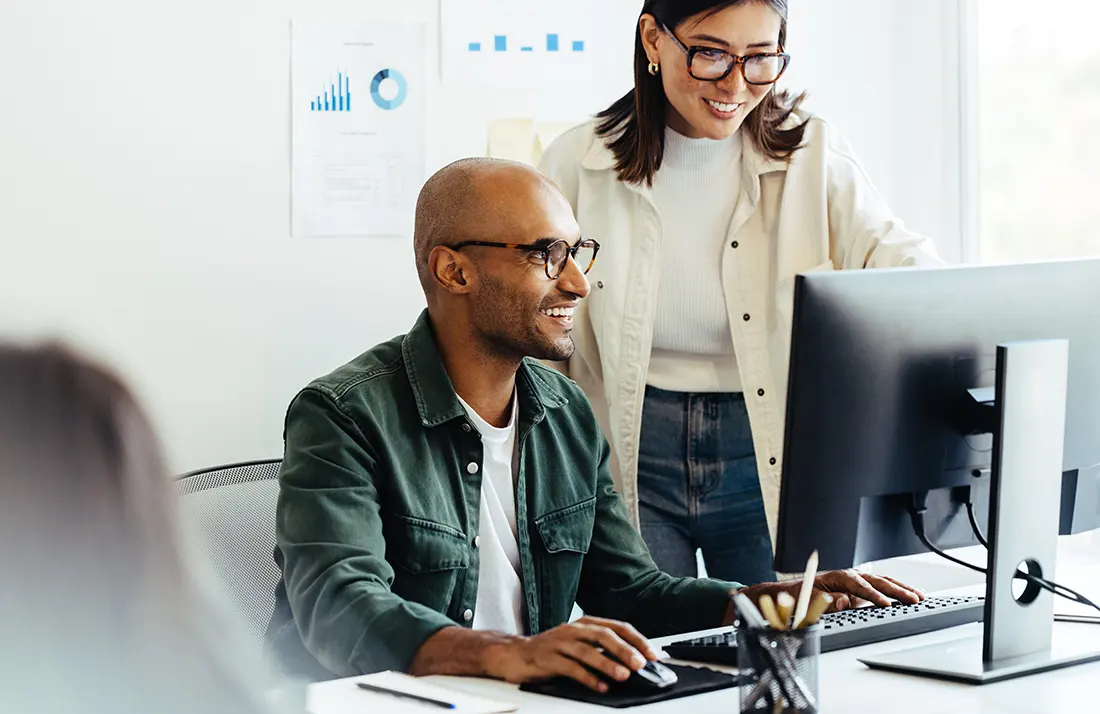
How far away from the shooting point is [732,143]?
2320 mm

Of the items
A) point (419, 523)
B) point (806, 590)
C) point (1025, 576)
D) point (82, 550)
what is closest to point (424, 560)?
point (419, 523)

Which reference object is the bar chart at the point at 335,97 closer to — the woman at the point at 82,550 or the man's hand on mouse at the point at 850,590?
the man's hand on mouse at the point at 850,590

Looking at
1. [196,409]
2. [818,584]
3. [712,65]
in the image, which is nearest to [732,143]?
[712,65]

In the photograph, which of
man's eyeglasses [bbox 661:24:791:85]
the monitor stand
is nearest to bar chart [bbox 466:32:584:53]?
man's eyeglasses [bbox 661:24:791:85]

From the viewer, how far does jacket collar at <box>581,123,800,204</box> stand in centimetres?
228

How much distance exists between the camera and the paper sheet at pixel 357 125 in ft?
9.04

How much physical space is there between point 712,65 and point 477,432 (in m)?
0.76

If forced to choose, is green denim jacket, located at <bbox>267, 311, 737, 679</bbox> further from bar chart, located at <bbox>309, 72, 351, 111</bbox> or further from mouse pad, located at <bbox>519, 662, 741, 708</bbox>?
bar chart, located at <bbox>309, 72, 351, 111</bbox>

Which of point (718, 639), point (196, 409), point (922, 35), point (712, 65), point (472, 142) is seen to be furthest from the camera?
point (922, 35)

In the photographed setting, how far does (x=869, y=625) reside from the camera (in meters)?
1.61

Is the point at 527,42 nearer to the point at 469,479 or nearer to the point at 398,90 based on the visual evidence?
the point at 398,90

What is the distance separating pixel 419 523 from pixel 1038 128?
6.51ft

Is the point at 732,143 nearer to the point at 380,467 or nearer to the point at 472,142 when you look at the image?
the point at 472,142

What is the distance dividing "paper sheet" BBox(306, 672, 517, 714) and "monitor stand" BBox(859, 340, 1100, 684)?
472 mm
